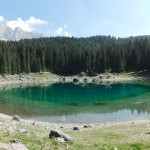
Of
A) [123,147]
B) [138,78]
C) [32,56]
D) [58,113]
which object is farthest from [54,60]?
[123,147]

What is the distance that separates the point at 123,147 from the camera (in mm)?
23906

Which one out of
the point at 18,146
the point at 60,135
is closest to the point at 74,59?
the point at 60,135

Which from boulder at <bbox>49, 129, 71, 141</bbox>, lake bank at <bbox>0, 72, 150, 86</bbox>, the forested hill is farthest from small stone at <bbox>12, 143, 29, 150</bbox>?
the forested hill

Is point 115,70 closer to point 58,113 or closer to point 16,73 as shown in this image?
point 16,73

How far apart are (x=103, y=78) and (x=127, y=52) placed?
99.1ft

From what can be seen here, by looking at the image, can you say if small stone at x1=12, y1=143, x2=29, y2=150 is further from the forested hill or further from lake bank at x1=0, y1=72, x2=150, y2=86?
the forested hill

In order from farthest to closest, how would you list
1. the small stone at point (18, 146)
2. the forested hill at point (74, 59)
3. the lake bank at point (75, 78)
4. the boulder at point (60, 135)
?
1. the forested hill at point (74, 59)
2. the lake bank at point (75, 78)
3. the boulder at point (60, 135)
4. the small stone at point (18, 146)

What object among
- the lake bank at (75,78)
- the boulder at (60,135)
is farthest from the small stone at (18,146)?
the lake bank at (75,78)

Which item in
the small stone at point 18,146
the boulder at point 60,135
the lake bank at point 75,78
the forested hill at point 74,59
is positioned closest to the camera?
the small stone at point 18,146

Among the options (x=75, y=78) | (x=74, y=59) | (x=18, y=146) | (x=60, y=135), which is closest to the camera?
(x=18, y=146)

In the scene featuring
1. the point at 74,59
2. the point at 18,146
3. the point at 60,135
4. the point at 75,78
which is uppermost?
the point at 74,59

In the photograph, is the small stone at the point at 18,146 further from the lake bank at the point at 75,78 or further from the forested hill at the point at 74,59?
the forested hill at the point at 74,59

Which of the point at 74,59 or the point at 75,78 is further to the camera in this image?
the point at 74,59

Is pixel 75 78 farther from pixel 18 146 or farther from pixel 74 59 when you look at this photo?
pixel 18 146
